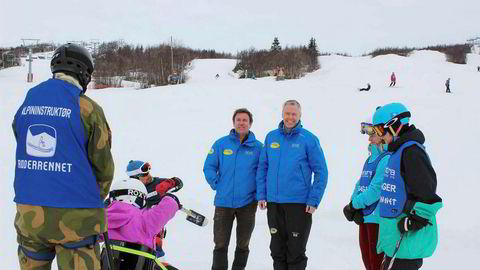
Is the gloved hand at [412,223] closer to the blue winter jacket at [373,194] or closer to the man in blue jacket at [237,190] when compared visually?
the blue winter jacket at [373,194]

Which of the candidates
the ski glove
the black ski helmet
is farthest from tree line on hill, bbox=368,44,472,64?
the black ski helmet

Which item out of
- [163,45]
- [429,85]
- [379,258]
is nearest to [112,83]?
[163,45]

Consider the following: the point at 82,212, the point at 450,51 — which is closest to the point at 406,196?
the point at 82,212

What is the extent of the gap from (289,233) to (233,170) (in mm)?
842

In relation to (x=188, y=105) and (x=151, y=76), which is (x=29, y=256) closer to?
(x=188, y=105)

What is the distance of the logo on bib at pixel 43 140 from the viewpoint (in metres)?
2.11

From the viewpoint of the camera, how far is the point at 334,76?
122 feet

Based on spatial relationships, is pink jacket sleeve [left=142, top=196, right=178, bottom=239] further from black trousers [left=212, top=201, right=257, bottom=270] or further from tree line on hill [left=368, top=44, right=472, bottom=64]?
tree line on hill [left=368, top=44, right=472, bottom=64]

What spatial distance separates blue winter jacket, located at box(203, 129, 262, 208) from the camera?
14.3ft

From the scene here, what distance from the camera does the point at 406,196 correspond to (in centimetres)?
277

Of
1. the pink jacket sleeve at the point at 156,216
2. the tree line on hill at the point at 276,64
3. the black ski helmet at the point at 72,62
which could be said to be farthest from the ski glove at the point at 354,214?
the tree line on hill at the point at 276,64

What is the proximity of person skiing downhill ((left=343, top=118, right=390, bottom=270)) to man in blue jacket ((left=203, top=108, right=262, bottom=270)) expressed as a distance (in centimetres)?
98

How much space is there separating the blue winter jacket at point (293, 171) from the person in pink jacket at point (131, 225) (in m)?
1.46

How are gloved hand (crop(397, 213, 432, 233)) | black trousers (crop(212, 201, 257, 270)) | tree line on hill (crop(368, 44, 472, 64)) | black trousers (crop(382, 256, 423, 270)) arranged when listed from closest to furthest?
gloved hand (crop(397, 213, 432, 233)), black trousers (crop(382, 256, 423, 270)), black trousers (crop(212, 201, 257, 270)), tree line on hill (crop(368, 44, 472, 64))
